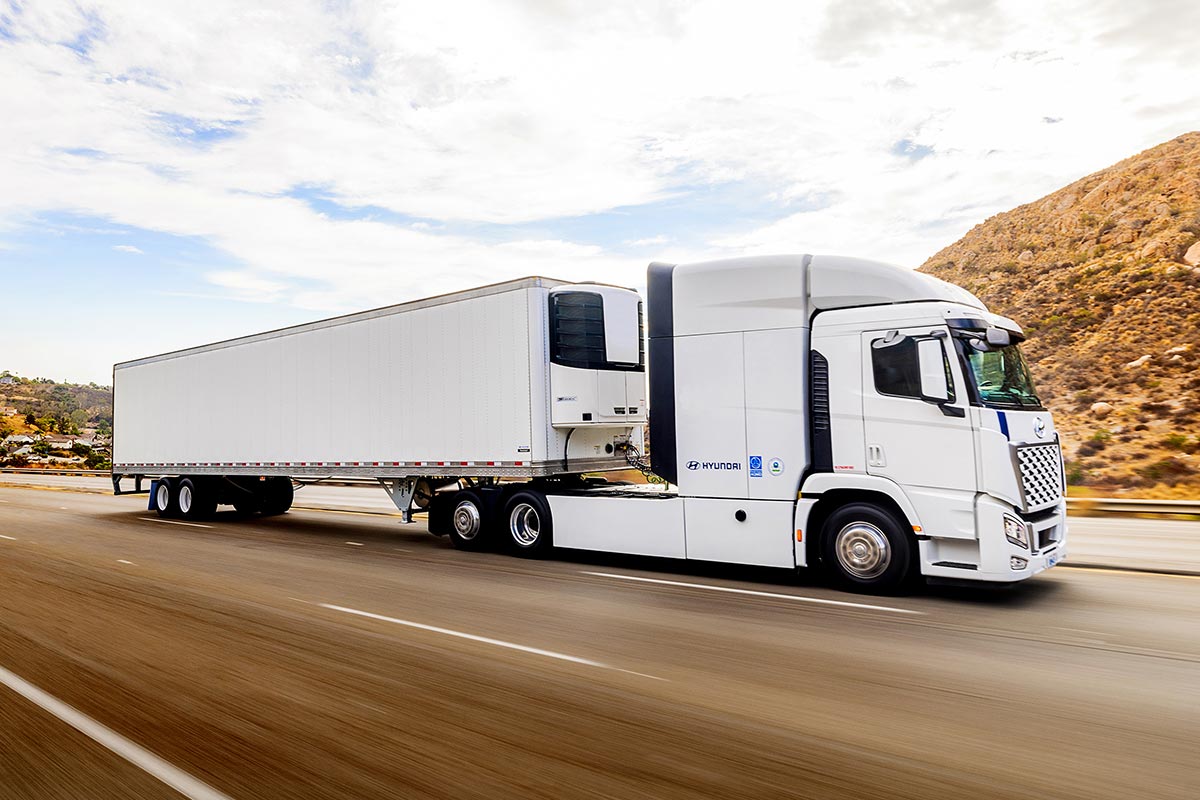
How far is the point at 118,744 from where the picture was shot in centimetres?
470

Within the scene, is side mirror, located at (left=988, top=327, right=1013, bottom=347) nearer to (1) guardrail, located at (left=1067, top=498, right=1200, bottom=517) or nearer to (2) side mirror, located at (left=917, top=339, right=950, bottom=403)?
(2) side mirror, located at (left=917, top=339, right=950, bottom=403)

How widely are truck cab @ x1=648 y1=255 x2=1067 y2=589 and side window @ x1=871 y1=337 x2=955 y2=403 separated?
2cm

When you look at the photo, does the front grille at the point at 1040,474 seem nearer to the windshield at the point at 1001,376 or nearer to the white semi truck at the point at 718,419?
the white semi truck at the point at 718,419

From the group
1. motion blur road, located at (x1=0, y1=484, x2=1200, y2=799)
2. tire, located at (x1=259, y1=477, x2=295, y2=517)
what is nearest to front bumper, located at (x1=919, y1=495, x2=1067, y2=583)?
motion blur road, located at (x1=0, y1=484, x2=1200, y2=799)

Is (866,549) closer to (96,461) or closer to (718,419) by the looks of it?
(718,419)

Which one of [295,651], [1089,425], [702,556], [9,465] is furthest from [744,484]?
[9,465]

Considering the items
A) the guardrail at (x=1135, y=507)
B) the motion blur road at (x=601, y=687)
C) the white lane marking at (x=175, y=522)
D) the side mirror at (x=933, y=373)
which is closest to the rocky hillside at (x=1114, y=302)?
the guardrail at (x=1135, y=507)

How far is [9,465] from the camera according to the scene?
6025cm

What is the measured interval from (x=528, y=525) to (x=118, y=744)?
761 cm

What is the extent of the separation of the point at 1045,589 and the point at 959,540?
1.64m

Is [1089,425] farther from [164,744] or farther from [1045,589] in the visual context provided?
[164,744]

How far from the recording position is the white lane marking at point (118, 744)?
4.08 m

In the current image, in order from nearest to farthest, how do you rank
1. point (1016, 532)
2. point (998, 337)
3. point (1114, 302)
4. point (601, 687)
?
point (601, 687) → point (1016, 532) → point (998, 337) → point (1114, 302)

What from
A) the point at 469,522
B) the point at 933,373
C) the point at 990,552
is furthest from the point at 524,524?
the point at 990,552
